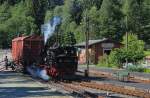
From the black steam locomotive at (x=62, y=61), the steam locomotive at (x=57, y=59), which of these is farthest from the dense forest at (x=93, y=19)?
the black steam locomotive at (x=62, y=61)

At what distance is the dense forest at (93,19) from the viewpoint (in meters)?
101

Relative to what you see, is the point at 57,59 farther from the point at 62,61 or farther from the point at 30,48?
the point at 30,48

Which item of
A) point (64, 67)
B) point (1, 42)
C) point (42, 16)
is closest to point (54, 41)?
point (64, 67)

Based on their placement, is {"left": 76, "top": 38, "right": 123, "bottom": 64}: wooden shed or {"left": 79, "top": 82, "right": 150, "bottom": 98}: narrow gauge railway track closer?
{"left": 79, "top": 82, "right": 150, "bottom": 98}: narrow gauge railway track

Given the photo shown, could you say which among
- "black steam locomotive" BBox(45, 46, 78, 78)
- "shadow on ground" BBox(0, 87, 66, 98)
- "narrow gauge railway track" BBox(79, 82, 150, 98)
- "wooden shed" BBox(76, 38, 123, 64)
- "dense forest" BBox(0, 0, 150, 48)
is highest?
"dense forest" BBox(0, 0, 150, 48)

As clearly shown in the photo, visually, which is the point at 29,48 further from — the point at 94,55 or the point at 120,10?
the point at 120,10

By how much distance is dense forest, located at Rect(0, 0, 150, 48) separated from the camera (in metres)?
101

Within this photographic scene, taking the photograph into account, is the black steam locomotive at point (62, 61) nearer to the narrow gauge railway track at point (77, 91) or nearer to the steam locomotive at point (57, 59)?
the steam locomotive at point (57, 59)

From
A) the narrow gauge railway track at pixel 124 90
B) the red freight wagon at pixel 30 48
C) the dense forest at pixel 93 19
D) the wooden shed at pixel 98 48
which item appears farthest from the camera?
the dense forest at pixel 93 19

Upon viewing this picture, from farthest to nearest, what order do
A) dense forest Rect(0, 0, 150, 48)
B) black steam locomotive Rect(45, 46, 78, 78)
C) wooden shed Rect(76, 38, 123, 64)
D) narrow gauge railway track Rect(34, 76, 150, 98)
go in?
dense forest Rect(0, 0, 150, 48) < wooden shed Rect(76, 38, 123, 64) < black steam locomotive Rect(45, 46, 78, 78) < narrow gauge railway track Rect(34, 76, 150, 98)

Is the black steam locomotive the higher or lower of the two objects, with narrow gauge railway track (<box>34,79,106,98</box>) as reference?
higher

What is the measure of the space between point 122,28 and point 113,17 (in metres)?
6.90

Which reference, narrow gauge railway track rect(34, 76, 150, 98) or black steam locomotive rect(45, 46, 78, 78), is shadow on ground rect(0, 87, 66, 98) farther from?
black steam locomotive rect(45, 46, 78, 78)

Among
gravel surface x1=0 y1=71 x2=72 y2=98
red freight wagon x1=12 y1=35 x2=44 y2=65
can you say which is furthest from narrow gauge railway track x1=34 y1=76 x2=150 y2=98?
red freight wagon x1=12 y1=35 x2=44 y2=65
